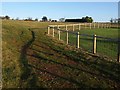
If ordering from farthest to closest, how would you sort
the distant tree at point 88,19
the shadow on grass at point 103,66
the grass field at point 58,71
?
1. the distant tree at point 88,19
2. the shadow on grass at point 103,66
3. the grass field at point 58,71

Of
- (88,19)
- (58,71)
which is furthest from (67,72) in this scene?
(88,19)

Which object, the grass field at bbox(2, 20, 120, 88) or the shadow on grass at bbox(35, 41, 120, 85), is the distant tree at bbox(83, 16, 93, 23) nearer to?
the shadow on grass at bbox(35, 41, 120, 85)

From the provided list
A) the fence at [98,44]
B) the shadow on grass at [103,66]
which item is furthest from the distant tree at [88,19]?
the shadow on grass at [103,66]

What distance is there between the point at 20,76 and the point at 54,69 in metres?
1.73

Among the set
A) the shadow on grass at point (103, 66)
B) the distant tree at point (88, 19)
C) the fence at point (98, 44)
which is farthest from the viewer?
the distant tree at point (88, 19)

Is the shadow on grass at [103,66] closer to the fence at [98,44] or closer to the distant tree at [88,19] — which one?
the fence at [98,44]

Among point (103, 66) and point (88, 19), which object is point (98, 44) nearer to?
point (103, 66)

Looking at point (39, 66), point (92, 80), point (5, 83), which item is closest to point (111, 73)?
point (92, 80)

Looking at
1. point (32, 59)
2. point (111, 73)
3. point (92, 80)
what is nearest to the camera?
point (92, 80)

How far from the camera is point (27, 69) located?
10.8 m

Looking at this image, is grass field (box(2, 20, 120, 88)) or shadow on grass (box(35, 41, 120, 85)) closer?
grass field (box(2, 20, 120, 88))

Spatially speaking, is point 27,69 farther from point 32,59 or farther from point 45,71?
point 32,59

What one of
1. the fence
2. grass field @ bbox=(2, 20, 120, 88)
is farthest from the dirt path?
the fence

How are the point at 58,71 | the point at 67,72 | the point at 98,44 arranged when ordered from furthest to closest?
the point at 98,44 < the point at 58,71 < the point at 67,72
